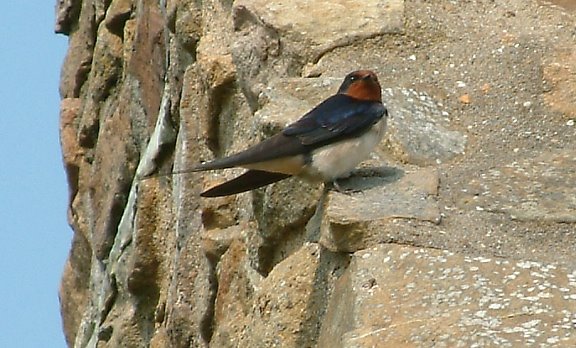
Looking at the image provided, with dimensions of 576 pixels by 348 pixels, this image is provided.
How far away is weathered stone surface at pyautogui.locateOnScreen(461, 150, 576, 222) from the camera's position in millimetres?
3373

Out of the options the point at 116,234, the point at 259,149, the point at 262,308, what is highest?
the point at 259,149

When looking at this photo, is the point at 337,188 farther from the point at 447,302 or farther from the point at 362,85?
the point at 447,302

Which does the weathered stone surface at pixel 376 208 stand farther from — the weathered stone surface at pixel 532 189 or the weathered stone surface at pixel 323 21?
the weathered stone surface at pixel 323 21

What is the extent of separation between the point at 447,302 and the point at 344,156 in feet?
3.21

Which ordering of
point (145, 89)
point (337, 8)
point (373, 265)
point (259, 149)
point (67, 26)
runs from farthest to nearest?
1. point (67, 26)
2. point (145, 89)
3. point (337, 8)
4. point (259, 149)
5. point (373, 265)

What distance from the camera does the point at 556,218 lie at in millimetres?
3342

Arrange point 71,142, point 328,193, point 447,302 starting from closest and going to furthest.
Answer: point 447,302, point 328,193, point 71,142

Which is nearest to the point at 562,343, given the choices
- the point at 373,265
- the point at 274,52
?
the point at 373,265

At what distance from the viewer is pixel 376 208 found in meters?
3.35

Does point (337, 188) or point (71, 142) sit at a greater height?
point (337, 188)

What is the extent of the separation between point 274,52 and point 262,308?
36.3 inches

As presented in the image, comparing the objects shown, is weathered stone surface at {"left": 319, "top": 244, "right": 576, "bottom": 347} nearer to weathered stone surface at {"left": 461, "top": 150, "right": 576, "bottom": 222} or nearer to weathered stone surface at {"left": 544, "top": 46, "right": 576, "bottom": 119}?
weathered stone surface at {"left": 461, "top": 150, "right": 576, "bottom": 222}

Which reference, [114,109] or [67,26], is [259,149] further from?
[67,26]

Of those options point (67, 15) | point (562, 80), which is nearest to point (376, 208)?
point (562, 80)
